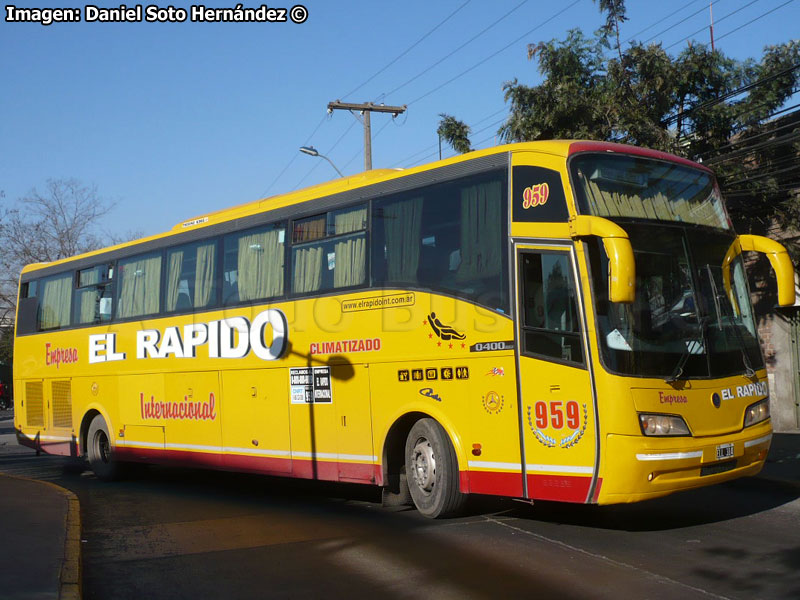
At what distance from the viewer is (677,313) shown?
7945mm

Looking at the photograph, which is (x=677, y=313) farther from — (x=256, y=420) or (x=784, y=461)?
(x=256, y=420)

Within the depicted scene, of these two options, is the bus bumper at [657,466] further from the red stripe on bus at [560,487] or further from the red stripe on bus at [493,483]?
the red stripe on bus at [493,483]

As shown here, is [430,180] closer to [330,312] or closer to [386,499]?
[330,312]

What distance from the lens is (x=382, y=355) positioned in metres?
9.84

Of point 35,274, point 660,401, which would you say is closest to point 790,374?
point 660,401

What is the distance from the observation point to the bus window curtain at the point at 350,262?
33.6 feet

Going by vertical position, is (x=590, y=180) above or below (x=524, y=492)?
above

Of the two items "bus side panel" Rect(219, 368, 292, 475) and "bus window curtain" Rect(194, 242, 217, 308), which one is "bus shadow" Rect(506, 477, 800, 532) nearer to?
"bus side panel" Rect(219, 368, 292, 475)

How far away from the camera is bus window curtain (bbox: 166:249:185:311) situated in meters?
13.7

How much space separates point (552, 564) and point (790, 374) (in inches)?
473

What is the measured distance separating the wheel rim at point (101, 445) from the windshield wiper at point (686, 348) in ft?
37.5

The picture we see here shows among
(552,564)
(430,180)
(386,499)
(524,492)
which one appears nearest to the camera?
(552,564)

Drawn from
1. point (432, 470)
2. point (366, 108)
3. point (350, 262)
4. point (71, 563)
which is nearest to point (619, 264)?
point (432, 470)

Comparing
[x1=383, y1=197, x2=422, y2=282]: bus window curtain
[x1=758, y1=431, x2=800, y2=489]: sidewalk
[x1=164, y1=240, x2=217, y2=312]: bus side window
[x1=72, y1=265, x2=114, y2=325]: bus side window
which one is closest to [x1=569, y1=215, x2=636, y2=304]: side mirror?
[x1=383, y1=197, x2=422, y2=282]: bus window curtain
